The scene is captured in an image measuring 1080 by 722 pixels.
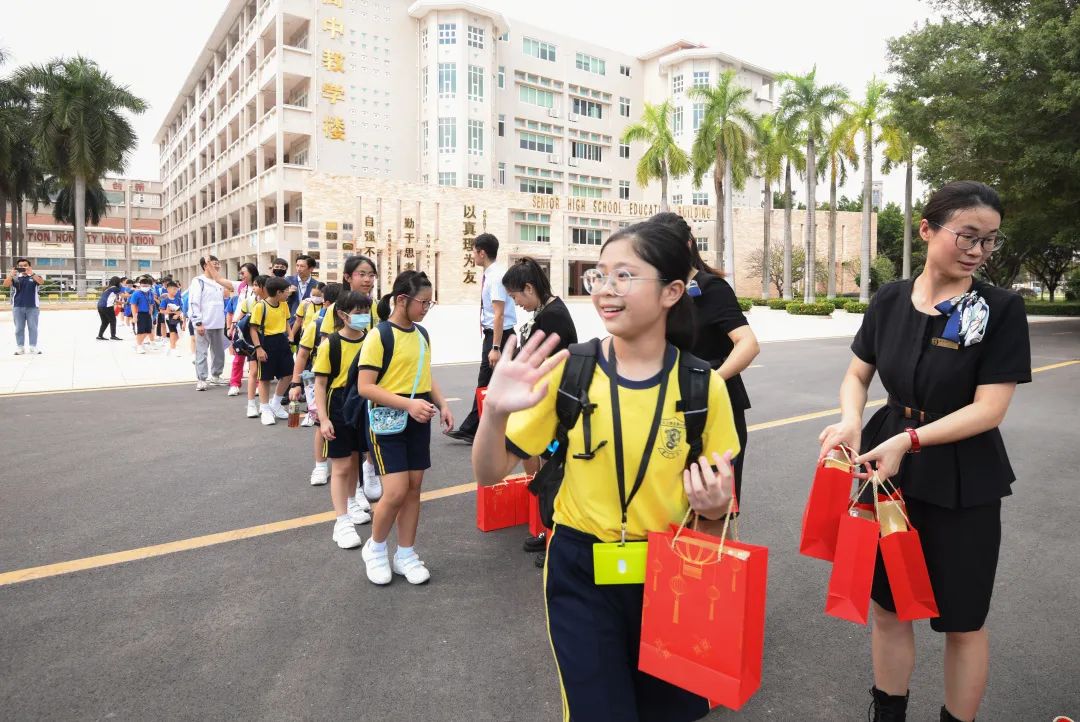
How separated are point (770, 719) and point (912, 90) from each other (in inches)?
1013

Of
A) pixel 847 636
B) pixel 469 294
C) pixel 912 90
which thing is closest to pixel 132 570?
pixel 847 636

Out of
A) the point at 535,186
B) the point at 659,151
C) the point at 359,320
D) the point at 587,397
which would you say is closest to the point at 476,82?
the point at 535,186

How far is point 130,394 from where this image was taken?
10414mm

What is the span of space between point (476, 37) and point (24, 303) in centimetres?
3962

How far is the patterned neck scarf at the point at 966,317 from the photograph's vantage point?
84.4 inches

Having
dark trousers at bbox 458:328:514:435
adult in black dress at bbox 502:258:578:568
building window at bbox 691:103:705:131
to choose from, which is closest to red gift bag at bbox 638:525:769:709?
adult in black dress at bbox 502:258:578:568

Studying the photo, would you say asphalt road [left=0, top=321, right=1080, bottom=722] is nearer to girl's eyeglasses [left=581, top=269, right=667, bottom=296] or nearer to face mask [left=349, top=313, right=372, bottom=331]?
face mask [left=349, top=313, right=372, bottom=331]

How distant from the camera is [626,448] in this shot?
6.09ft

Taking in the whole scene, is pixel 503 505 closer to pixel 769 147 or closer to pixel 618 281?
pixel 618 281

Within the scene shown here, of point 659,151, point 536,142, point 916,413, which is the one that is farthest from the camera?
point 536,142

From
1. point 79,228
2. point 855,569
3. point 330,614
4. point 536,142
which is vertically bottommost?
point 330,614

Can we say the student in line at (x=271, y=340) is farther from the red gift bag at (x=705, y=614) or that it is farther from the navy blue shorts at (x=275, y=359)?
the red gift bag at (x=705, y=614)

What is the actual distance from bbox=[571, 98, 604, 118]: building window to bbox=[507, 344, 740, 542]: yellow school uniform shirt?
6007cm

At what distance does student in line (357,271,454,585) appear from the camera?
3.76 m
